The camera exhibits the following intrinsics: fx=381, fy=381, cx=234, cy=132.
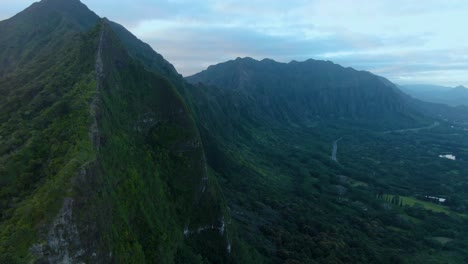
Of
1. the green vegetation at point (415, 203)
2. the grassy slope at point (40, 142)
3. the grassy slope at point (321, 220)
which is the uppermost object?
the grassy slope at point (40, 142)

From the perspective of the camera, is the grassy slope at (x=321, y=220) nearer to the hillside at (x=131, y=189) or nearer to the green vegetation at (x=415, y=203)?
the hillside at (x=131, y=189)

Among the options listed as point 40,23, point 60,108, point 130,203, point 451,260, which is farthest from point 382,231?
point 40,23

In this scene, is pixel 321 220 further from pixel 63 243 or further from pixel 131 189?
pixel 63 243

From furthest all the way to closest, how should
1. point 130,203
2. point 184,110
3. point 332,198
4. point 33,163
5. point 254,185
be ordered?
point 332,198
point 254,185
point 184,110
point 130,203
point 33,163

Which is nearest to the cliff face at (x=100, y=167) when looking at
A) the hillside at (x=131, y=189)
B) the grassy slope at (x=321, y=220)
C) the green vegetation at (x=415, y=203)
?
the hillside at (x=131, y=189)

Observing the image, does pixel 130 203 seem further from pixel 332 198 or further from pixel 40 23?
pixel 332 198

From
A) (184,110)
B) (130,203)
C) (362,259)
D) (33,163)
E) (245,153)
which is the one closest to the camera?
(33,163)

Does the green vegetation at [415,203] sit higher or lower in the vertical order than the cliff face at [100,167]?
lower

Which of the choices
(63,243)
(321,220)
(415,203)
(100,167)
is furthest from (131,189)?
(415,203)
